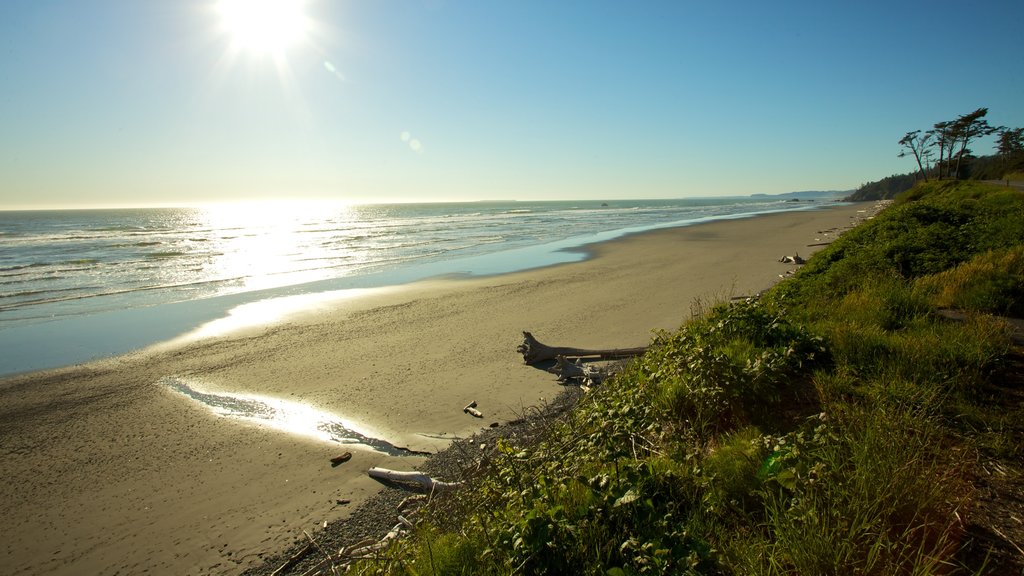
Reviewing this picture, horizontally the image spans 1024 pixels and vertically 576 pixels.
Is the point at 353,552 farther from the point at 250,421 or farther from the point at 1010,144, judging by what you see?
the point at 1010,144

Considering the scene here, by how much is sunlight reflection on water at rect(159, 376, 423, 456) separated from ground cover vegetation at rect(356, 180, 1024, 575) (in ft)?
8.30

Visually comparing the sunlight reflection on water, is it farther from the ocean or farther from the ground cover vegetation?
the ocean

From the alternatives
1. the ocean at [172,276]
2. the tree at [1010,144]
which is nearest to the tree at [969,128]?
the tree at [1010,144]

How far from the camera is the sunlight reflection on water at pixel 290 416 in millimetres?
6332

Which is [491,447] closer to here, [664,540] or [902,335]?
[664,540]

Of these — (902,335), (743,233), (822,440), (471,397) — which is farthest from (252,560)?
(743,233)

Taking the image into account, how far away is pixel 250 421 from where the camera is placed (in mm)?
6957

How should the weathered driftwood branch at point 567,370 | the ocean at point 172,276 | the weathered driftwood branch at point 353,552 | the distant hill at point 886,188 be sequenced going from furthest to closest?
the distant hill at point 886,188, the ocean at point 172,276, the weathered driftwood branch at point 567,370, the weathered driftwood branch at point 353,552

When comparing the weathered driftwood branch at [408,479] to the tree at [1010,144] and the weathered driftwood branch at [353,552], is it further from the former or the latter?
the tree at [1010,144]

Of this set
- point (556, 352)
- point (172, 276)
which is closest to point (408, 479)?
point (556, 352)

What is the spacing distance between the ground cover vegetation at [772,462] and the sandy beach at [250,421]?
81.4 inches

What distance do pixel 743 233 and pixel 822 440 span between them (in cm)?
3567

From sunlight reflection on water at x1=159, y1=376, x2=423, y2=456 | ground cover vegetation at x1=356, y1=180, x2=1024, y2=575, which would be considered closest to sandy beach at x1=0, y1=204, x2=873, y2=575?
sunlight reflection on water at x1=159, y1=376, x2=423, y2=456

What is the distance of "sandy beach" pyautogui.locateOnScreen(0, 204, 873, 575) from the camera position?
4742mm
